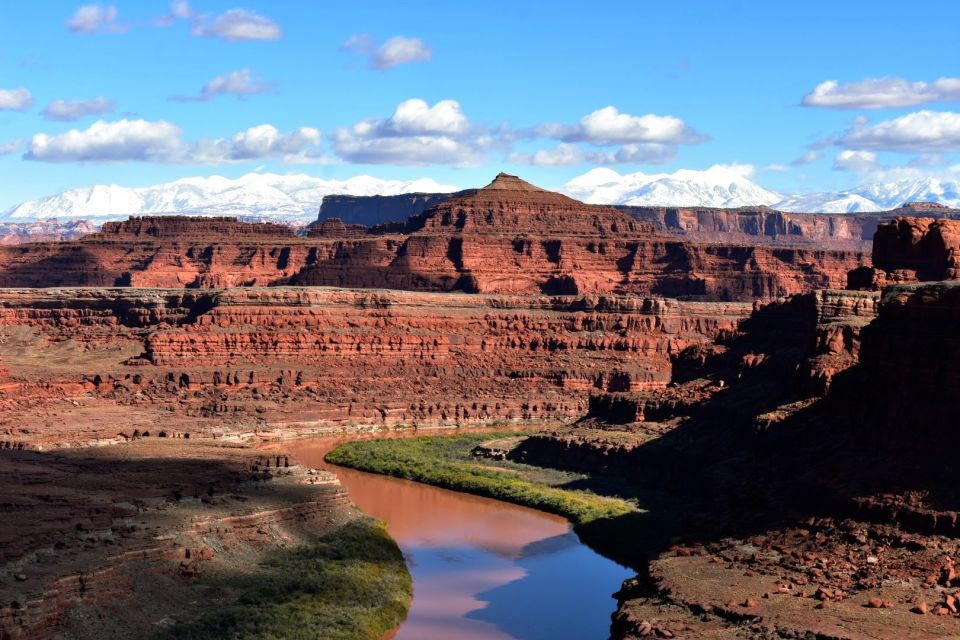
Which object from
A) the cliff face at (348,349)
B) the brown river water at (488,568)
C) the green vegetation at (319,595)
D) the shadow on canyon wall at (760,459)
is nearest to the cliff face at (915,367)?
the shadow on canyon wall at (760,459)

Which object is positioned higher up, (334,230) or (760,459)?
(334,230)

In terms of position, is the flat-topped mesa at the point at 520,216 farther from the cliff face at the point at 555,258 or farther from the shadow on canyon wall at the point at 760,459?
the shadow on canyon wall at the point at 760,459

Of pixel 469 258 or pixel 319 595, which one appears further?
pixel 469 258

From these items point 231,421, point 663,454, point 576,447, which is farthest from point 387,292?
point 663,454

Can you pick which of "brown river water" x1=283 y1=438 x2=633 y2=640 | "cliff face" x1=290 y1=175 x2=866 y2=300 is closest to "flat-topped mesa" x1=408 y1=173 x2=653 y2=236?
"cliff face" x1=290 y1=175 x2=866 y2=300

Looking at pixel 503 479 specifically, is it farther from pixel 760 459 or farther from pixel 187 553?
pixel 187 553

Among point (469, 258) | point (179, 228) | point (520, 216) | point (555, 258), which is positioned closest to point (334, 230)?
point (179, 228)

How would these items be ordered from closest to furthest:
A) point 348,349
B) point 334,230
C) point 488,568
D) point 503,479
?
point 488,568 < point 503,479 < point 348,349 < point 334,230
